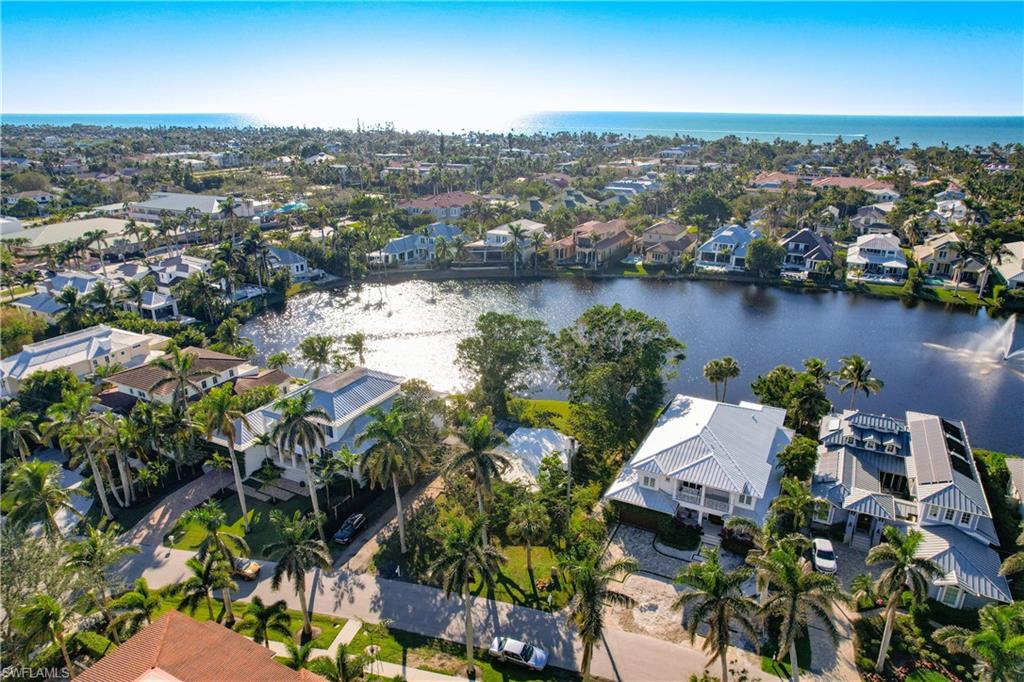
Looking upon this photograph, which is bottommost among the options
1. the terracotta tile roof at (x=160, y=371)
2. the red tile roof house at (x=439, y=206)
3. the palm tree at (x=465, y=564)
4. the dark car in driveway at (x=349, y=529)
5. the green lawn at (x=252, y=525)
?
the green lawn at (x=252, y=525)

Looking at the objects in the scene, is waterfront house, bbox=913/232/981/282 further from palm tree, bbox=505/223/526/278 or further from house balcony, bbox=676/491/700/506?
house balcony, bbox=676/491/700/506

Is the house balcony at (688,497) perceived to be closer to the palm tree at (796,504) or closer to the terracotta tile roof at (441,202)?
the palm tree at (796,504)

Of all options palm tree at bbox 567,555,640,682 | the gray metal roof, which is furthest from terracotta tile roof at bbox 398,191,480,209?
palm tree at bbox 567,555,640,682

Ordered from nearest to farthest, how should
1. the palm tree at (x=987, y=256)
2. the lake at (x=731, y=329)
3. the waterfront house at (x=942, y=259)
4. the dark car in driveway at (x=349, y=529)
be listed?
the dark car in driveway at (x=349, y=529) < the lake at (x=731, y=329) < the palm tree at (x=987, y=256) < the waterfront house at (x=942, y=259)

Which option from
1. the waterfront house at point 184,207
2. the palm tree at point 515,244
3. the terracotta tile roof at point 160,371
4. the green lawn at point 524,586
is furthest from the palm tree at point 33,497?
the waterfront house at point 184,207

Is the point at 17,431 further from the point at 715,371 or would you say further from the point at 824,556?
the point at 715,371

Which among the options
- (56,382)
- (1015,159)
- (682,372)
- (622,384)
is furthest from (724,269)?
(1015,159)
